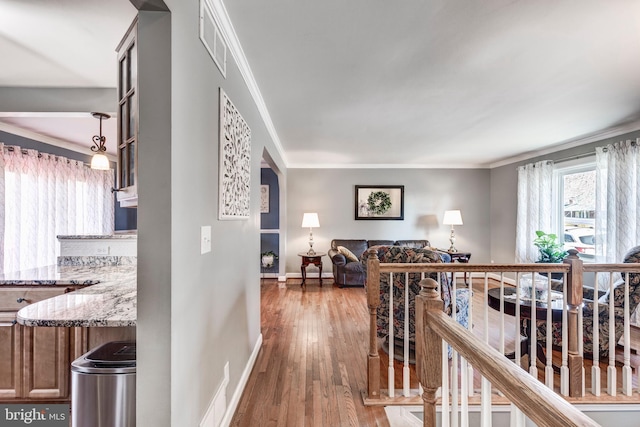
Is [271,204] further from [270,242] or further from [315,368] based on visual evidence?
[315,368]

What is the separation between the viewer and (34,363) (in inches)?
63.0

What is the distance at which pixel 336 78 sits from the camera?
92.6 inches

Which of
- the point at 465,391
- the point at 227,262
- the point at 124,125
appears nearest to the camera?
the point at 465,391

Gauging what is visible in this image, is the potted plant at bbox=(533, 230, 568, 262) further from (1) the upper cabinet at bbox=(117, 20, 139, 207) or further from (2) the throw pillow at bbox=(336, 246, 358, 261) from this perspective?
(1) the upper cabinet at bbox=(117, 20, 139, 207)

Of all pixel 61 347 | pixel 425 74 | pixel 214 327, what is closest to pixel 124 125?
pixel 214 327

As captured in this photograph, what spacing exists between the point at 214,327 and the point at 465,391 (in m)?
1.24

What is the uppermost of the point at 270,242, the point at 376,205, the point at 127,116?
the point at 127,116

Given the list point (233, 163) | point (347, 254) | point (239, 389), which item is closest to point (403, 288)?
point (239, 389)

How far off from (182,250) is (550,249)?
5054 mm

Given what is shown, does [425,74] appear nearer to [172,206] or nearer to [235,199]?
[235,199]

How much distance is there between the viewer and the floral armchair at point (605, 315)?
7.25 ft

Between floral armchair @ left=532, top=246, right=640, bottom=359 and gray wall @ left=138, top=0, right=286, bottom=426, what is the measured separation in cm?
269

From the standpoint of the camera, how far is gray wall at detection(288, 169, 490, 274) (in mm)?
6016

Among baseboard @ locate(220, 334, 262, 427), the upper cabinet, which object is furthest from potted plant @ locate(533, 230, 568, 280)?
the upper cabinet
